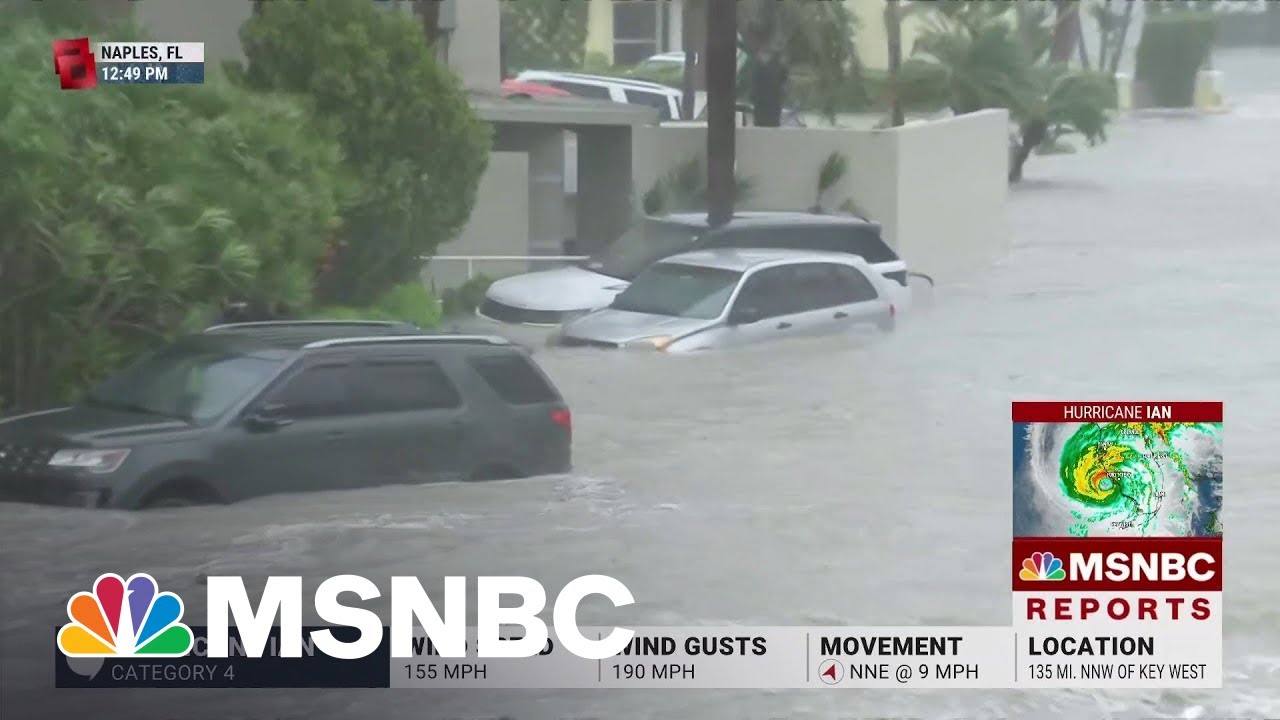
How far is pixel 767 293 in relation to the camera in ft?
40.8

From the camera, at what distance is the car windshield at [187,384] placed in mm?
10352

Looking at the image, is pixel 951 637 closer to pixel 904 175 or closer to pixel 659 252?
pixel 659 252

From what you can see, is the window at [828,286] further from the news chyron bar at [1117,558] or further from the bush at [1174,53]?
the news chyron bar at [1117,558]

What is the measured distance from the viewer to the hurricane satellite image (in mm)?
9062

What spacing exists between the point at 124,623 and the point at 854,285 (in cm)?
497

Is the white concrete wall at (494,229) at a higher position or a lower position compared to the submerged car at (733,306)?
higher

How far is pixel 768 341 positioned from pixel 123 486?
3.99m

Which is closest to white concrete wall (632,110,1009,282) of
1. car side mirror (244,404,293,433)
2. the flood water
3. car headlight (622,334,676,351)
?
the flood water

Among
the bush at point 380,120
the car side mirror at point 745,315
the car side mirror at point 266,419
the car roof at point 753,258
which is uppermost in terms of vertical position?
the bush at point 380,120

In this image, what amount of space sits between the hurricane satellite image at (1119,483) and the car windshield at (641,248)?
12.9 ft

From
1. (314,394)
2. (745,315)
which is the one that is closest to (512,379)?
(314,394)

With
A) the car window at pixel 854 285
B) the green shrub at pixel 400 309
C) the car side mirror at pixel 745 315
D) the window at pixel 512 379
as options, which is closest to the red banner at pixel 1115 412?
the window at pixel 512 379

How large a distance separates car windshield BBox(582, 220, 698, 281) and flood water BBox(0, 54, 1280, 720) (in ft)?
2.64

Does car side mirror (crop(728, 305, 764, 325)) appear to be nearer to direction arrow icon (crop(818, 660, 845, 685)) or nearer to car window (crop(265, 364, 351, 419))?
car window (crop(265, 364, 351, 419))
